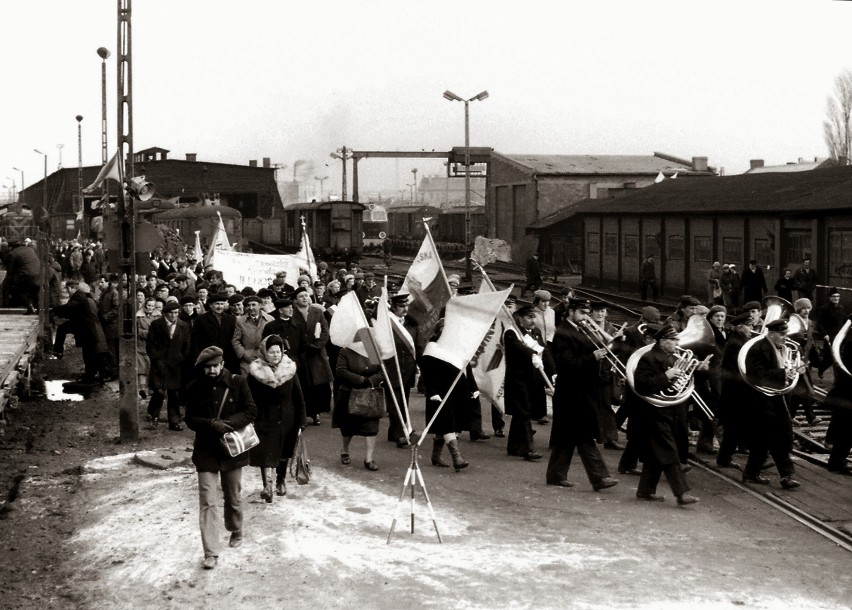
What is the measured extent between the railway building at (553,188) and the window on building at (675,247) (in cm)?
1464

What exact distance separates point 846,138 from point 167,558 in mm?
58514

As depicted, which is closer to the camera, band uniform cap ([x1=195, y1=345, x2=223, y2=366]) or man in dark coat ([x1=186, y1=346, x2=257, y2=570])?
man in dark coat ([x1=186, y1=346, x2=257, y2=570])

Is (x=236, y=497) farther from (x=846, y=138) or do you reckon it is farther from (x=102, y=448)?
(x=846, y=138)

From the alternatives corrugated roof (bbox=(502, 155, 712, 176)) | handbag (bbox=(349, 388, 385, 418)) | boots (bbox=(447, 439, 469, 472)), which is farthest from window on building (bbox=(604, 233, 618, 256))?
handbag (bbox=(349, 388, 385, 418))

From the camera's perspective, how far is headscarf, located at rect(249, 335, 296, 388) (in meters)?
10.2

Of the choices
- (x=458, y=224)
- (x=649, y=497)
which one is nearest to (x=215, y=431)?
(x=649, y=497)

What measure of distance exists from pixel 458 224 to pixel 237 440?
215 ft

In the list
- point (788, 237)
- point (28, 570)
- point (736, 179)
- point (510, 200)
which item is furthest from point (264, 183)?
point (28, 570)

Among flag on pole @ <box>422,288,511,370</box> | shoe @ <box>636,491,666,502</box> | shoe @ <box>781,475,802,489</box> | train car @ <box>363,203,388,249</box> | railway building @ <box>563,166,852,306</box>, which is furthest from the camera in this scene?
train car @ <box>363,203,388,249</box>

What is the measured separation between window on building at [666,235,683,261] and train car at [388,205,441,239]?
39359 mm

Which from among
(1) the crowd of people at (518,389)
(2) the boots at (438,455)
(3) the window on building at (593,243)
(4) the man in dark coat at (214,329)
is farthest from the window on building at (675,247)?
(2) the boots at (438,455)

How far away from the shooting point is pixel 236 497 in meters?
9.36

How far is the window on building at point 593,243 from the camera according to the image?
46.2 metres

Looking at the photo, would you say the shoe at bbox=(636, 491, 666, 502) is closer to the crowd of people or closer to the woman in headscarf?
the crowd of people
